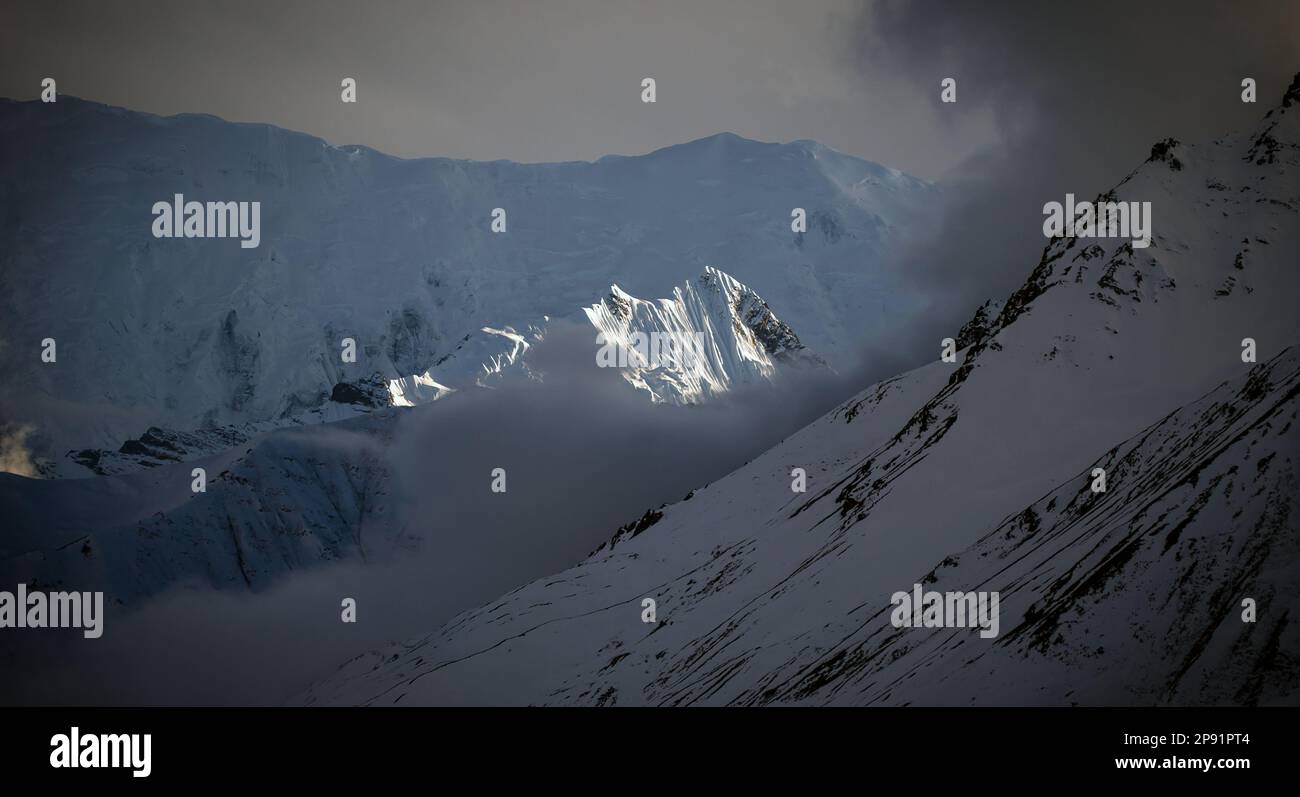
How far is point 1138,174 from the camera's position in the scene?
18025 cm

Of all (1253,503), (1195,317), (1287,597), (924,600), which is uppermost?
(1195,317)

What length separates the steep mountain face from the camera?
69125mm

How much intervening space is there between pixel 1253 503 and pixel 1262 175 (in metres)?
120

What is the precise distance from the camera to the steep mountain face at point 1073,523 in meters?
69.1

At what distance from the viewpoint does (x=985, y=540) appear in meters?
112

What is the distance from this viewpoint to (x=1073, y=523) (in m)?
100
